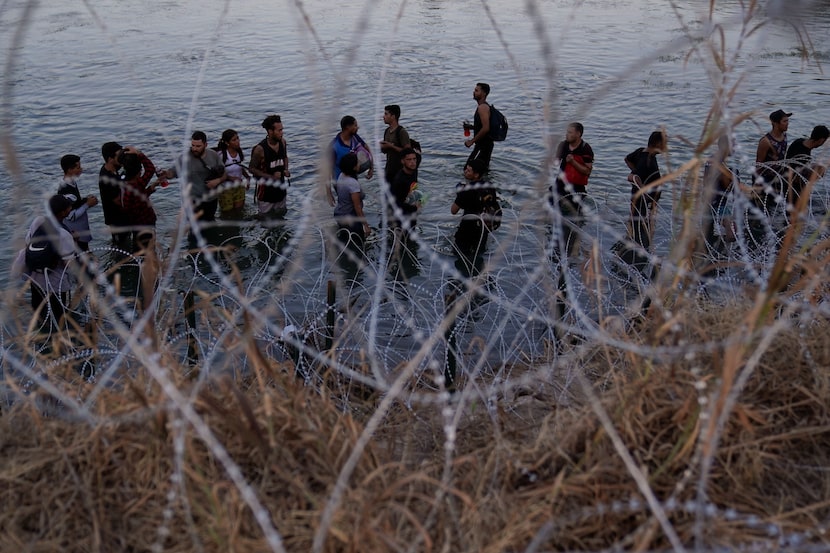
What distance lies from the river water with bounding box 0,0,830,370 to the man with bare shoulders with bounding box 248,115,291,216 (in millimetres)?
373

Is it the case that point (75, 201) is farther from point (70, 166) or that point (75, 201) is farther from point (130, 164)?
point (130, 164)

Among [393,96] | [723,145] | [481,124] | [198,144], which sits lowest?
[393,96]

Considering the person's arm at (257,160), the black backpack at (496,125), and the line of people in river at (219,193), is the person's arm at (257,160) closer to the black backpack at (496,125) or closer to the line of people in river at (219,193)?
the line of people in river at (219,193)

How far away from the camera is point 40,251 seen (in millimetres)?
6629

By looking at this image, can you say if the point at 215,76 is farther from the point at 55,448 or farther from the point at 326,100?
the point at 55,448

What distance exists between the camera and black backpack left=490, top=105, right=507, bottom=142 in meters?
10.7

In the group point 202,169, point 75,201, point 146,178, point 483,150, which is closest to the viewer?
point 75,201

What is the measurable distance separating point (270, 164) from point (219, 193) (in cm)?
225

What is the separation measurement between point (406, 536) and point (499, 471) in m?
0.69

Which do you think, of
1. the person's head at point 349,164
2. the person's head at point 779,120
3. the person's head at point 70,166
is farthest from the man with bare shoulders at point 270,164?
the person's head at point 779,120

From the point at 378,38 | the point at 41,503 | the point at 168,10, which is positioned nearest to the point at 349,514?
the point at 41,503

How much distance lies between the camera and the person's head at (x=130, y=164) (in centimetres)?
813

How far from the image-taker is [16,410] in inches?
159

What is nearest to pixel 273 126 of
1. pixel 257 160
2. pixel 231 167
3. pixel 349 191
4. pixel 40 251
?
pixel 257 160
